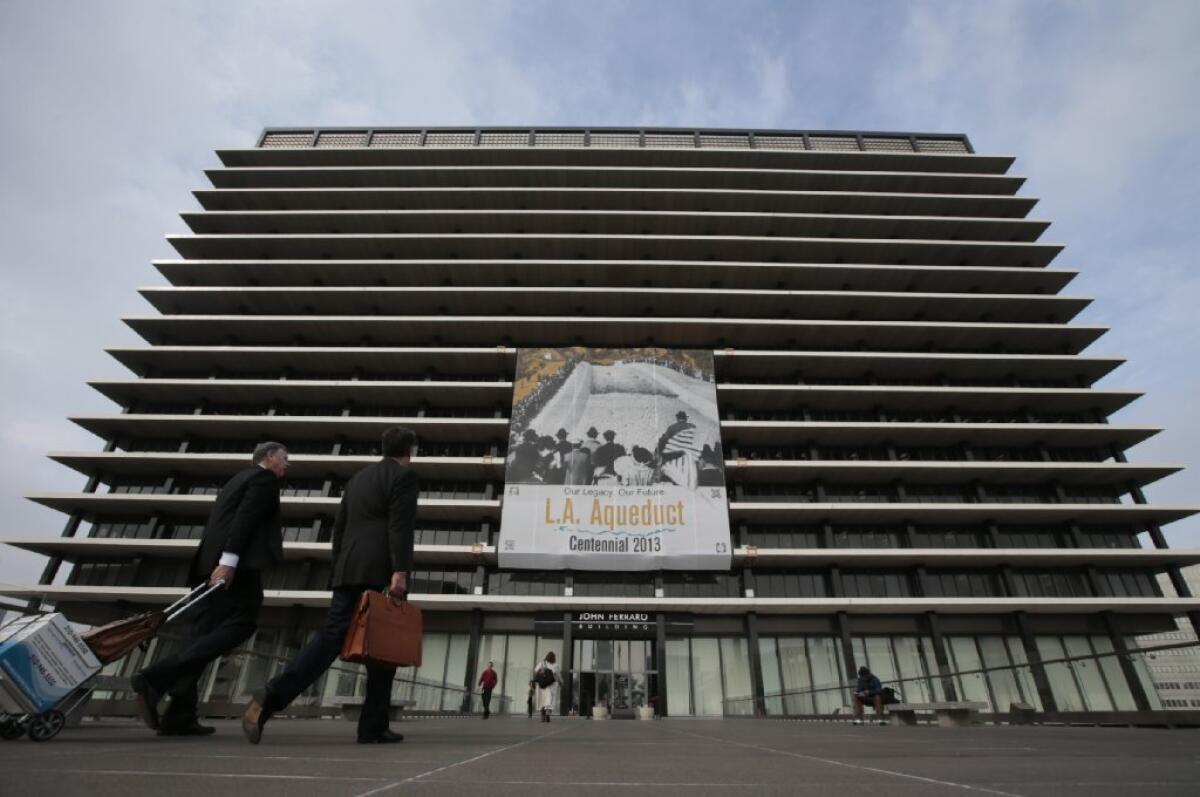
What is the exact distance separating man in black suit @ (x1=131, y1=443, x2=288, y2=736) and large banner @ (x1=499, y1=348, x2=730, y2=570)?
19522mm

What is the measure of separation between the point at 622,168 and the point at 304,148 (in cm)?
2189

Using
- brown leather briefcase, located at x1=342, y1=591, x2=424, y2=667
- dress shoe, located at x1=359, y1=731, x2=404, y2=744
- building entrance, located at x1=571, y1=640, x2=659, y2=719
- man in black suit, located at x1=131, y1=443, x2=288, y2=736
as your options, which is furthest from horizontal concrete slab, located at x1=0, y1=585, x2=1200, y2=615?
brown leather briefcase, located at x1=342, y1=591, x2=424, y2=667

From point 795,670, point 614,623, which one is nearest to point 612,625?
point 614,623

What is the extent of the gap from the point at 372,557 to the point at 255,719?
1086 millimetres

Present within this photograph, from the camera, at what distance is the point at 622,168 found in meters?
36.1

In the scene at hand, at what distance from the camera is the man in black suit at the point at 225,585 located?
12.3 ft

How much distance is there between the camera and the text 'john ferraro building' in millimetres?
24266

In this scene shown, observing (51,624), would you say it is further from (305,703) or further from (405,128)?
(405,128)

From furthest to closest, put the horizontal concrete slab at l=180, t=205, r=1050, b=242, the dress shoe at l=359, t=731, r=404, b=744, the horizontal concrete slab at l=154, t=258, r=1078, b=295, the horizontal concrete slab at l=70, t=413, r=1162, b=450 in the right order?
the horizontal concrete slab at l=180, t=205, r=1050, b=242
the horizontal concrete slab at l=154, t=258, r=1078, b=295
the horizontal concrete slab at l=70, t=413, r=1162, b=450
the dress shoe at l=359, t=731, r=404, b=744

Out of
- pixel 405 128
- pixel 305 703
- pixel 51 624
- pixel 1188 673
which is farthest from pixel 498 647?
pixel 1188 673

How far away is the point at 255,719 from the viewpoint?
131 inches

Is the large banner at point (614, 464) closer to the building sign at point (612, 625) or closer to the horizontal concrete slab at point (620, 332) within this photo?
the horizontal concrete slab at point (620, 332)

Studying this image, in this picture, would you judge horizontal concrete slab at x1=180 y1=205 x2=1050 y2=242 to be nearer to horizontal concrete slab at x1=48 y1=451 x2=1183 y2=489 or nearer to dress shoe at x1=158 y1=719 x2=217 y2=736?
horizontal concrete slab at x1=48 y1=451 x2=1183 y2=489

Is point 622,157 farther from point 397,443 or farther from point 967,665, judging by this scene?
point 397,443
